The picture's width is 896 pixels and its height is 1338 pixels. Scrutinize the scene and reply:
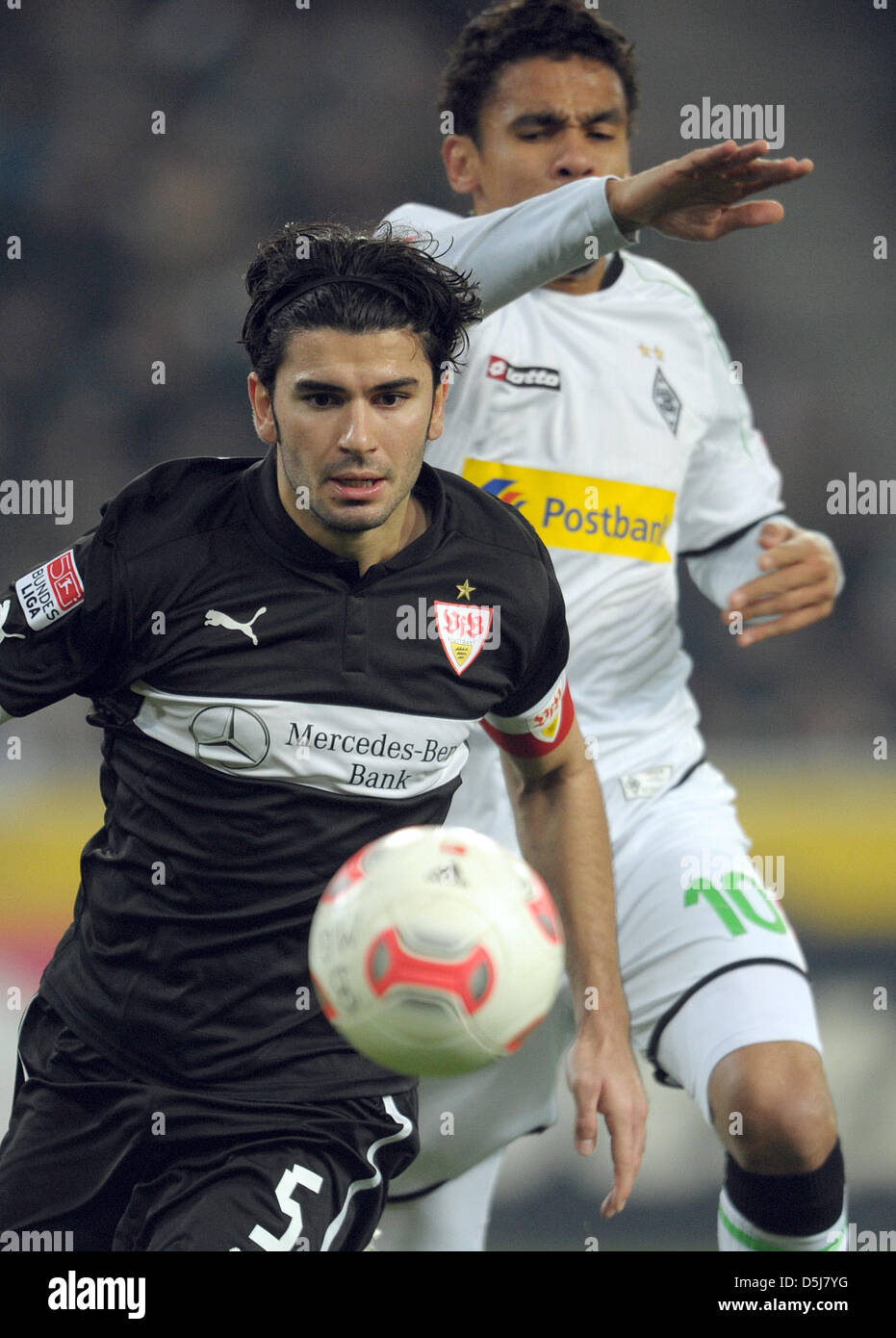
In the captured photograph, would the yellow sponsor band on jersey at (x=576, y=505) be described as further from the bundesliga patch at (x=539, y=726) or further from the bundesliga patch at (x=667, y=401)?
the bundesliga patch at (x=539, y=726)

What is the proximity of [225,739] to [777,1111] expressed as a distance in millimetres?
1345

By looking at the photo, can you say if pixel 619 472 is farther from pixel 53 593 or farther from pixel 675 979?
pixel 53 593

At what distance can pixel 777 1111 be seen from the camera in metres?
3.21

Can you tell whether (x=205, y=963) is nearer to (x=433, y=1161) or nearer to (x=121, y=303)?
(x=433, y=1161)

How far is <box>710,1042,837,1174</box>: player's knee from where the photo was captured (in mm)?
3207

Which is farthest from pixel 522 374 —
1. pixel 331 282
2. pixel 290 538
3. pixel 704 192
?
pixel 290 538

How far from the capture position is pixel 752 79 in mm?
8148

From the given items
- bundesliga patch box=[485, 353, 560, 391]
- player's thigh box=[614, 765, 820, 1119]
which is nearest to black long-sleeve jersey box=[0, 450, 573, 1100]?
player's thigh box=[614, 765, 820, 1119]

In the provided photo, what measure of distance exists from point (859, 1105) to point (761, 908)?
2.29 meters

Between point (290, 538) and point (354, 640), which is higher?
point (290, 538)

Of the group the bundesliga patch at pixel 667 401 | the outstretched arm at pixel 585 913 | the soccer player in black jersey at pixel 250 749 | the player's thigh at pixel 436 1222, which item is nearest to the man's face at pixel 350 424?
the soccer player in black jersey at pixel 250 749

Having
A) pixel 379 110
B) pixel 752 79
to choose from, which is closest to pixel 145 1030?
pixel 379 110

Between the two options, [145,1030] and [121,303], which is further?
[121,303]

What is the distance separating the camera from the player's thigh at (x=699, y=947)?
133 inches
